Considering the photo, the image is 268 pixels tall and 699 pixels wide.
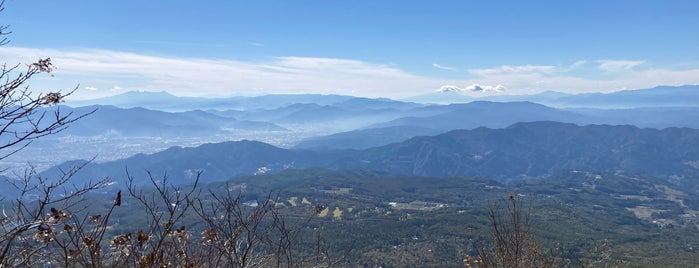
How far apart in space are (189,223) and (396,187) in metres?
82.0

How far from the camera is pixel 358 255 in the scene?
6962 cm

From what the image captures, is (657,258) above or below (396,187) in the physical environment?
above

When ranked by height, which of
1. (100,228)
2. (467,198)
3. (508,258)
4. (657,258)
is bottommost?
(467,198)

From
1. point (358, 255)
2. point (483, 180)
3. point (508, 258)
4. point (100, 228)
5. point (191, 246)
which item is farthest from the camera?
point (483, 180)

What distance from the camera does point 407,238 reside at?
276ft

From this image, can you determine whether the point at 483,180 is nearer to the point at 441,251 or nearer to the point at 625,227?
the point at 625,227

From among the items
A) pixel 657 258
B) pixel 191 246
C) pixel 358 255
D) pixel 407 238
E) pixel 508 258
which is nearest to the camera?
pixel 191 246

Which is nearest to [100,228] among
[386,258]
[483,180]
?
[386,258]

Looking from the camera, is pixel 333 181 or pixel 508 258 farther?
pixel 333 181

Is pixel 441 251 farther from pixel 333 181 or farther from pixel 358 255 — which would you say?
pixel 333 181

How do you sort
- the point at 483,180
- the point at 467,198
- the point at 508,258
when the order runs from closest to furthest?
the point at 508,258, the point at 467,198, the point at 483,180

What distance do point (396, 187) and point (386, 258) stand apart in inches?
3434

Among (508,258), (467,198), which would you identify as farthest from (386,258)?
(467,198)

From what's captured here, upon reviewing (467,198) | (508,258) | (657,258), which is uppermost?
(508,258)
